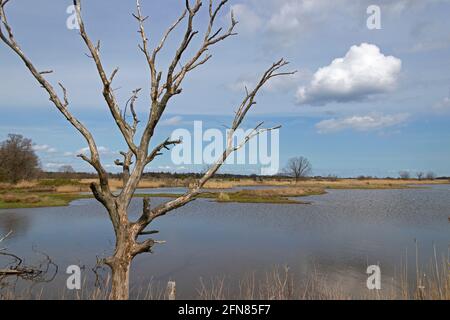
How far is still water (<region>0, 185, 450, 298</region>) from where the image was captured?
9.46 metres

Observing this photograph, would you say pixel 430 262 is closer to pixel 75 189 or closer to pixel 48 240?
pixel 48 240

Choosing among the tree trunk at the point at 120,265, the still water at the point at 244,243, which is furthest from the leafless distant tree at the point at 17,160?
the tree trunk at the point at 120,265

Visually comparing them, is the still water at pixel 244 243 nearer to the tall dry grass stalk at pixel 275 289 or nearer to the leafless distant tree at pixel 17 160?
the tall dry grass stalk at pixel 275 289

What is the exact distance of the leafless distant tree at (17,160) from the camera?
4353cm

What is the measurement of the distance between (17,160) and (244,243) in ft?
131

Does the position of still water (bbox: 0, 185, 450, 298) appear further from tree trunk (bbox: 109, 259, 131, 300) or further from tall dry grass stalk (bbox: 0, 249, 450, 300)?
tree trunk (bbox: 109, 259, 131, 300)

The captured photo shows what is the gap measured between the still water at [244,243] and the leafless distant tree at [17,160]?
80.1ft

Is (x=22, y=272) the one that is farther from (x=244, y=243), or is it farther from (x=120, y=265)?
(x=244, y=243)

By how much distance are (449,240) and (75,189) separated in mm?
37093

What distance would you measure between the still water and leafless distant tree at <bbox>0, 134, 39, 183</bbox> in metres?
24.4

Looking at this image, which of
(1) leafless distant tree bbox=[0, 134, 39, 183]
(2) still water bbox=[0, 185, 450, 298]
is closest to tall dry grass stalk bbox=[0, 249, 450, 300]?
(2) still water bbox=[0, 185, 450, 298]
